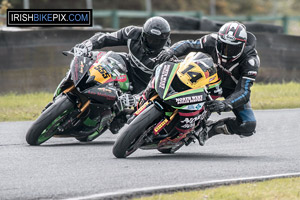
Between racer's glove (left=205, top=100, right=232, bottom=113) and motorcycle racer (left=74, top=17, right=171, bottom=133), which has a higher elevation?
motorcycle racer (left=74, top=17, right=171, bottom=133)

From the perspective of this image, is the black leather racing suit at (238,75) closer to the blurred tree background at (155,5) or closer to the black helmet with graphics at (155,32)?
the black helmet with graphics at (155,32)

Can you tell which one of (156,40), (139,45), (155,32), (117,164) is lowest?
(117,164)

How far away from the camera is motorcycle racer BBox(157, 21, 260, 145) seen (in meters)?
7.36

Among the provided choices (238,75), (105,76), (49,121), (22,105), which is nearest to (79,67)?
(105,76)

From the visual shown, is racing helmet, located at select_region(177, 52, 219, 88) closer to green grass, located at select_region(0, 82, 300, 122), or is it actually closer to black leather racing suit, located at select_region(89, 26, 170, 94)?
black leather racing suit, located at select_region(89, 26, 170, 94)

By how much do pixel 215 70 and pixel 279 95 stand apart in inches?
292

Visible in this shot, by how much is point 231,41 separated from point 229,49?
105 millimetres

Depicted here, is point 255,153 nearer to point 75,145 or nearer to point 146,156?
point 146,156

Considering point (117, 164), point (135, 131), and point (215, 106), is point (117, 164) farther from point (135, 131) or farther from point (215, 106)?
point (215, 106)

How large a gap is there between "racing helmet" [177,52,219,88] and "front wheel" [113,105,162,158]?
46cm

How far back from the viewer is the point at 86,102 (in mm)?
7957

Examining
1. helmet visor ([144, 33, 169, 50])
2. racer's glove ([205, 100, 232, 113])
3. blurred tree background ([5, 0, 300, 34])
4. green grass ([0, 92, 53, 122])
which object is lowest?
blurred tree background ([5, 0, 300, 34])

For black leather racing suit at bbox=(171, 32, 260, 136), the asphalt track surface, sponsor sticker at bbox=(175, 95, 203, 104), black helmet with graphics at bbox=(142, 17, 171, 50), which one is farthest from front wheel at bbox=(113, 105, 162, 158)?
black helmet with graphics at bbox=(142, 17, 171, 50)

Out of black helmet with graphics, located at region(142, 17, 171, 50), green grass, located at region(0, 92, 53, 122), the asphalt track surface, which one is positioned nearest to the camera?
the asphalt track surface
